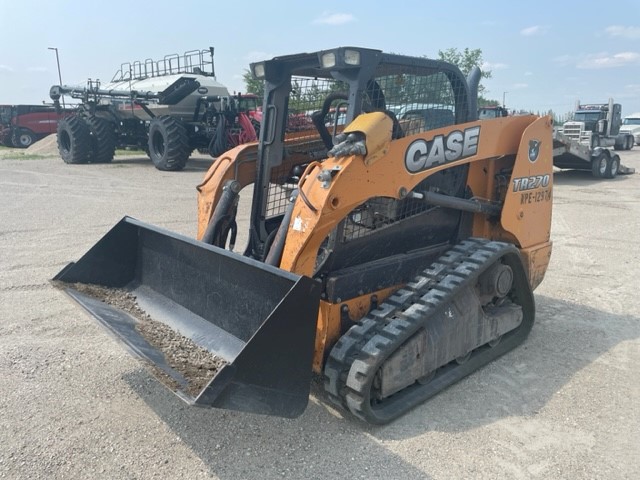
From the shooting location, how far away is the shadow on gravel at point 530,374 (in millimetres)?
3473

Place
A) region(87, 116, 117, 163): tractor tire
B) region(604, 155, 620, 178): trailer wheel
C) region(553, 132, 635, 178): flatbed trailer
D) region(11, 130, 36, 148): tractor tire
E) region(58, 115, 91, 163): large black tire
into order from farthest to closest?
region(11, 130, 36, 148): tractor tire, region(87, 116, 117, 163): tractor tire, region(58, 115, 91, 163): large black tire, region(604, 155, 620, 178): trailer wheel, region(553, 132, 635, 178): flatbed trailer

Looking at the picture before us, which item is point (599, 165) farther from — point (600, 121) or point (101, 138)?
point (101, 138)

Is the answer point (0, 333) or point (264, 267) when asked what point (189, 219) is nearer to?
point (0, 333)

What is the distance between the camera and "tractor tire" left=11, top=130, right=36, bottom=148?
2819 centimetres

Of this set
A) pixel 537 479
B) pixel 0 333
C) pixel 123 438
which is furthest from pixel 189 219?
pixel 537 479

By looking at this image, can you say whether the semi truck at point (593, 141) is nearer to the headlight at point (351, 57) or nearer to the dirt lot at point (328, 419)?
the dirt lot at point (328, 419)

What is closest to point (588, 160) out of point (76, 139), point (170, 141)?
point (170, 141)

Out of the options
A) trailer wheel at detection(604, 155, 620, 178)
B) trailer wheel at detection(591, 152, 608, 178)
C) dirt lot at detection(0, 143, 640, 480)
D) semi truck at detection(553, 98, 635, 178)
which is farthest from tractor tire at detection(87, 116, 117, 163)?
trailer wheel at detection(604, 155, 620, 178)

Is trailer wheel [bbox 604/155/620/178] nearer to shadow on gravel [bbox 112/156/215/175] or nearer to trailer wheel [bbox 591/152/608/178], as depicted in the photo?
trailer wheel [bbox 591/152/608/178]

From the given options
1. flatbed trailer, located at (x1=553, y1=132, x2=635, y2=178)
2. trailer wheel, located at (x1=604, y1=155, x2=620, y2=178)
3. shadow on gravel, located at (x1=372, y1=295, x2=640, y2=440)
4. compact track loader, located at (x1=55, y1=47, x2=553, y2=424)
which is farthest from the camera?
trailer wheel, located at (x1=604, y1=155, x2=620, y2=178)

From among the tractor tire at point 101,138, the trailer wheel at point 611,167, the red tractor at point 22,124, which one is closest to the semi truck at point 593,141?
the trailer wheel at point 611,167

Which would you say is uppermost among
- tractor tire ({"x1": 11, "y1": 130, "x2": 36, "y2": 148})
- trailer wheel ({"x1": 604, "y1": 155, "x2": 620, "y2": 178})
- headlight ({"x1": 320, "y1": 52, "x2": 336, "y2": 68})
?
headlight ({"x1": 320, "y1": 52, "x2": 336, "y2": 68})

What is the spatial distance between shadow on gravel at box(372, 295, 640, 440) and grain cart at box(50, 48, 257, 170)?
37.9ft

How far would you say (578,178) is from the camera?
16.4 meters
